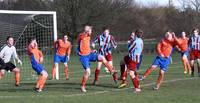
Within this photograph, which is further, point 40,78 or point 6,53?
point 6,53

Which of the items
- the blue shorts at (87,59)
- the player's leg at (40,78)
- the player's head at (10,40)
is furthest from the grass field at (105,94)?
the player's head at (10,40)

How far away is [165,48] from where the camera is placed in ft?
59.2

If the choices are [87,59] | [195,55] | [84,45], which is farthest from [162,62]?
[195,55]

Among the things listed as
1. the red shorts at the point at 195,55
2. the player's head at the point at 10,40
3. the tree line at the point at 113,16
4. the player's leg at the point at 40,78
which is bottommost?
the player's leg at the point at 40,78

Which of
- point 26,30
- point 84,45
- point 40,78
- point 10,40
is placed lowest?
point 40,78

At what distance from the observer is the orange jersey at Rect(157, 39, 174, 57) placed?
17812mm

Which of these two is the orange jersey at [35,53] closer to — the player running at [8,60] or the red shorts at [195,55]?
the player running at [8,60]

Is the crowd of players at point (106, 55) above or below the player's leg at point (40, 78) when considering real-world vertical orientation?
above

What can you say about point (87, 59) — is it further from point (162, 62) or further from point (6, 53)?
point (6, 53)

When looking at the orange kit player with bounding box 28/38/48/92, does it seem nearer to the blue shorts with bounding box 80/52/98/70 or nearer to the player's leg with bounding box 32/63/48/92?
the player's leg with bounding box 32/63/48/92

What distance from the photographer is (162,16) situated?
7012cm

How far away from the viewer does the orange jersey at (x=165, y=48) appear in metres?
17.8

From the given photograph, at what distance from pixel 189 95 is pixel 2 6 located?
5566 centimetres

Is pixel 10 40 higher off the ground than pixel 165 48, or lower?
higher
